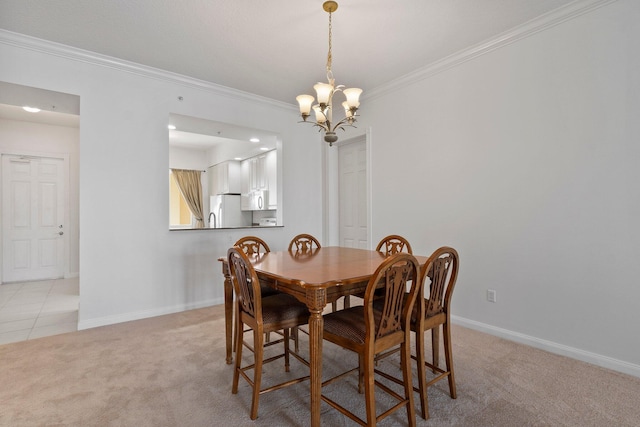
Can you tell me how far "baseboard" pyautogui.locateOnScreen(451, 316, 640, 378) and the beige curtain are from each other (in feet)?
20.1

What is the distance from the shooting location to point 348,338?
168 cm

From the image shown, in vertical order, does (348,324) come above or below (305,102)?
below

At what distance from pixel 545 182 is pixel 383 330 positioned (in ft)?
6.75

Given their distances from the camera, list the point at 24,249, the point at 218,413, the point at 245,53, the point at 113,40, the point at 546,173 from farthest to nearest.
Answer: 1. the point at 24,249
2. the point at 245,53
3. the point at 113,40
4. the point at 546,173
5. the point at 218,413

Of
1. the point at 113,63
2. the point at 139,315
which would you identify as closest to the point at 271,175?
the point at 113,63

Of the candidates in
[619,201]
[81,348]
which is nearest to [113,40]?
[81,348]

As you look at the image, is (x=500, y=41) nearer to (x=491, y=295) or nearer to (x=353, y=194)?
(x=491, y=295)

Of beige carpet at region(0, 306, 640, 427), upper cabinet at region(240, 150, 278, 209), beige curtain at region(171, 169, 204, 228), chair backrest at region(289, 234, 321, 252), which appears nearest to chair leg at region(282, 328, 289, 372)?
beige carpet at region(0, 306, 640, 427)

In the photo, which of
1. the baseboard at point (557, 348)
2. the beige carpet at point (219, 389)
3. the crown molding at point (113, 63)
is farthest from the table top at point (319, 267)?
the crown molding at point (113, 63)

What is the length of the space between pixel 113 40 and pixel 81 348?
8.91ft

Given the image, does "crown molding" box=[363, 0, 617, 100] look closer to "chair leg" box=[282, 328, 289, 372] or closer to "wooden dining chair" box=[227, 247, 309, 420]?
"wooden dining chair" box=[227, 247, 309, 420]

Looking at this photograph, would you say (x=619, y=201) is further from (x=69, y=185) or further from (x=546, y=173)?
(x=69, y=185)

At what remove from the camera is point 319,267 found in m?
2.08

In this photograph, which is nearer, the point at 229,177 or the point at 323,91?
the point at 323,91
